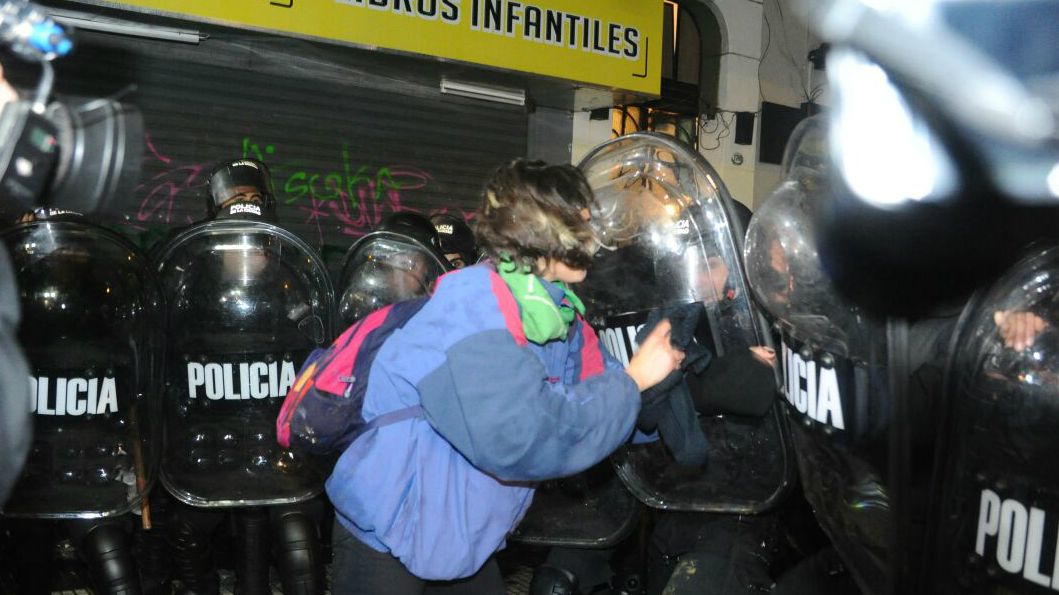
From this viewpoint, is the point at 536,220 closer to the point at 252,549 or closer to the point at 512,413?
the point at 512,413

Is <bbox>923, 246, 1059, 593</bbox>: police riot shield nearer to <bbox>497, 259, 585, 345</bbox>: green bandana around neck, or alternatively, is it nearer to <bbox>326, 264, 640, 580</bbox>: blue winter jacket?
<bbox>326, 264, 640, 580</bbox>: blue winter jacket

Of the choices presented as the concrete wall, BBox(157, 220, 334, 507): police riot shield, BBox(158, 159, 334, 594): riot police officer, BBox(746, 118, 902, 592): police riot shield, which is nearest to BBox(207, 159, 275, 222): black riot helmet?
BBox(158, 159, 334, 594): riot police officer

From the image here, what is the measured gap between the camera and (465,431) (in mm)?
1999

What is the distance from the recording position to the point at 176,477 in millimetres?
3404

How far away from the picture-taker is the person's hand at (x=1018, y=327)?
150 centimetres

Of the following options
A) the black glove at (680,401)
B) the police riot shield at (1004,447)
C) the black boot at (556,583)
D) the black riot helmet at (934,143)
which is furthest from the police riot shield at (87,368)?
the police riot shield at (1004,447)

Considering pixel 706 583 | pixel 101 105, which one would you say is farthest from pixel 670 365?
pixel 101 105

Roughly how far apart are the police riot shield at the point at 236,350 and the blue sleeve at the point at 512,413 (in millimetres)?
1402

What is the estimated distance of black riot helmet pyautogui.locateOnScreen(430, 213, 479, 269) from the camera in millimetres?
5285

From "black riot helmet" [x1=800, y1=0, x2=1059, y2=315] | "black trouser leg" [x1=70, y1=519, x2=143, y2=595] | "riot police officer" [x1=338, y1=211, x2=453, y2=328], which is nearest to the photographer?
"black riot helmet" [x1=800, y1=0, x2=1059, y2=315]

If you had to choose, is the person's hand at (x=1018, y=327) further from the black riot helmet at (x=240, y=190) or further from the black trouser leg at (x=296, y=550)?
the black riot helmet at (x=240, y=190)

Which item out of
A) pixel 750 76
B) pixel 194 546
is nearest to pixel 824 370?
pixel 194 546

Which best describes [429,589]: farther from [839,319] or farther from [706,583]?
[839,319]

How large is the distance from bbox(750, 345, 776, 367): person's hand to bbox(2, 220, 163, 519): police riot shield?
1.95 meters
